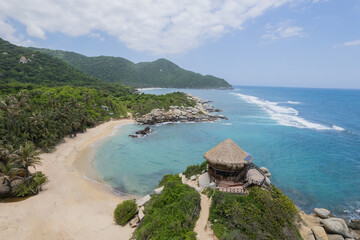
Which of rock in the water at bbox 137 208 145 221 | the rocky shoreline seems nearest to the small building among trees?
the rocky shoreline

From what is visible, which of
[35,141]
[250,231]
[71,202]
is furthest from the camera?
[35,141]

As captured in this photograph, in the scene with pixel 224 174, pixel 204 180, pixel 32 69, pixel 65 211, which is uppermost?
pixel 32 69

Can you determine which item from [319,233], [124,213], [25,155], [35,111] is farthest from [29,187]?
[319,233]

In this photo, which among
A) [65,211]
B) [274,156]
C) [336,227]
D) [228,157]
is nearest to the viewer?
[336,227]

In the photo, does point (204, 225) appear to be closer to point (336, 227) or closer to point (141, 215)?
point (141, 215)

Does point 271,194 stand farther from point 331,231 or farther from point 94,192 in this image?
point 94,192

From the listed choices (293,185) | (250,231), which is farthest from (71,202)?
(293,185)
